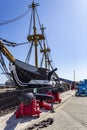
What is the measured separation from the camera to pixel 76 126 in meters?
8.20

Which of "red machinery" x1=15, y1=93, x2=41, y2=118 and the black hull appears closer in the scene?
"red machinery" x1=15, y1=93, x2=41, y2=118

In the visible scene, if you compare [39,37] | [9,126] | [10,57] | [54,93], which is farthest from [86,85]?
[9,126]

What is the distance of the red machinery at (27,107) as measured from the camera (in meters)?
9.67

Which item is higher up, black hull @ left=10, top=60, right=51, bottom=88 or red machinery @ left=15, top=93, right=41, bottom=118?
black hull @ left=10, top=60, right=51, bottom=88

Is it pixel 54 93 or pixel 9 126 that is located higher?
pixel 54 93

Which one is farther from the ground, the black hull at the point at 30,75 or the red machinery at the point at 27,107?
the black hull at the point at 30,75

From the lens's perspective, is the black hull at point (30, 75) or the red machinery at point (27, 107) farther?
the black hull at point (30, 75)

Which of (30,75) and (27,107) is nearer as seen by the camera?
(27,107)

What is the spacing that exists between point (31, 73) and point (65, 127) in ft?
53.8

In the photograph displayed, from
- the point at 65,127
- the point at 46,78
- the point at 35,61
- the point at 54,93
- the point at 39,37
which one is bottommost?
the point at 65,127

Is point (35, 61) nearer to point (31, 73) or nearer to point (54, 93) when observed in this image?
point (31, 73)

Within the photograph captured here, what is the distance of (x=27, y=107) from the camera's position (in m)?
9.88

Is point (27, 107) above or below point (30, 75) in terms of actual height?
below

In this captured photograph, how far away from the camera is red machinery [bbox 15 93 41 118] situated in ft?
31.7
